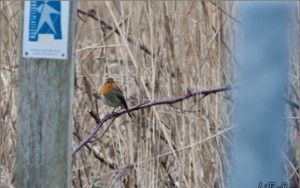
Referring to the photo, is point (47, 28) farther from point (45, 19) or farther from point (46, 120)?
point (46, 120)

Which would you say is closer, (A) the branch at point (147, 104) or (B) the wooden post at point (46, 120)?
(B) the wooden post at point (46, 120)

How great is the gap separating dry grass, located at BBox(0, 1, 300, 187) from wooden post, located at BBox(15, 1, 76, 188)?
1.06m

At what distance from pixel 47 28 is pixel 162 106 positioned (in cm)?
138

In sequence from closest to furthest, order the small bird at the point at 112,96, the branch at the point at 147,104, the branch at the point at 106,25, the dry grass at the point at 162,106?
the branch at the point at 147,104, the small bird at the point at 112,96, the dry grass at the point at 162,106, the branch at the point at 106,25

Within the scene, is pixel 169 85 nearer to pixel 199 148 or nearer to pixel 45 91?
pixel 199 148

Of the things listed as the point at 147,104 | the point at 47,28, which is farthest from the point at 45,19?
the point at 147,104

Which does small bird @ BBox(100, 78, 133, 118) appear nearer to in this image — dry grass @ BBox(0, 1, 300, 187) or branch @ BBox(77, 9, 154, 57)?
dry grass @ BBox(0, 1, 300, 187)

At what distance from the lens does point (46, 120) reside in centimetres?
223

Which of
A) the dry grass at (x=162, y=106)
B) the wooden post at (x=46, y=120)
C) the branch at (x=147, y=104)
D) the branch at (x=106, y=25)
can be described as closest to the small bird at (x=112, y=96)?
the branch at (x=147, y=104)

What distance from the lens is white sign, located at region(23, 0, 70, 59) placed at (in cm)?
219

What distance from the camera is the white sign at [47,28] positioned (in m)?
2.19

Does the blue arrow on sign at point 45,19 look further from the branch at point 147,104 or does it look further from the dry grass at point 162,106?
the dry grass at point 162,106

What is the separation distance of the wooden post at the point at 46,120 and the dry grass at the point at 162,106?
3.48 ft

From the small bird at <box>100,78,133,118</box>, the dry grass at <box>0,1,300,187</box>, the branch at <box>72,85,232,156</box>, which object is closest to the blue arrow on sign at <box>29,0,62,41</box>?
the branch at <box>72,85,232,156</box>
